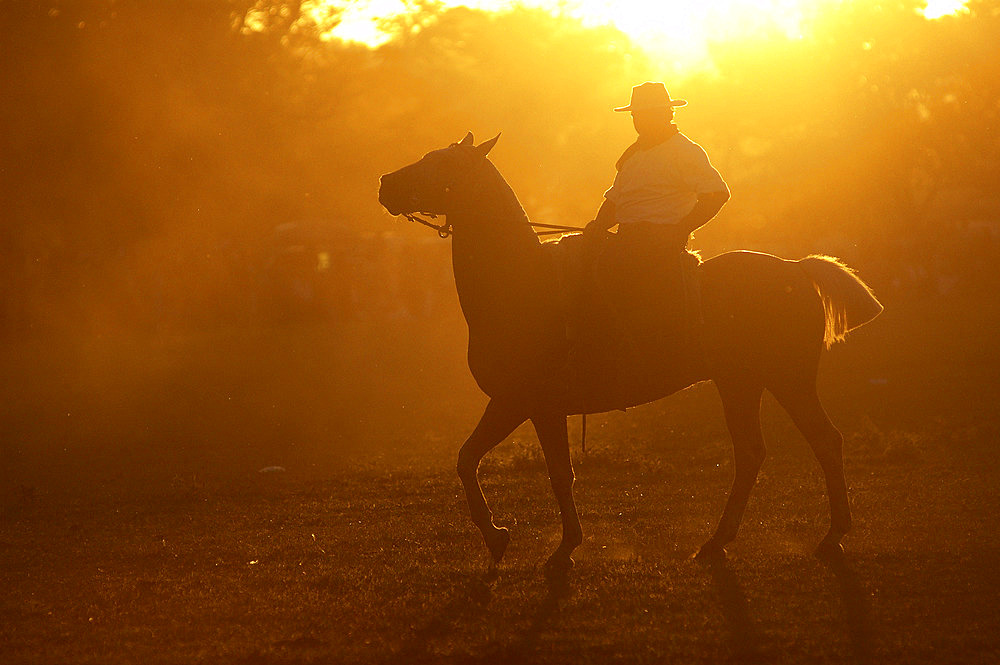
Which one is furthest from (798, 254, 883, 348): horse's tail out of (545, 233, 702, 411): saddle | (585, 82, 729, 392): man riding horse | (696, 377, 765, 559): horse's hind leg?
→ (585, 82, 729, 392): man riding horse

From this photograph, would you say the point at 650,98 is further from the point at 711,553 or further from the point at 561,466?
the point at 711,553

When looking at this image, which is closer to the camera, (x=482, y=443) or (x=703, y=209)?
(x=703, y=209)

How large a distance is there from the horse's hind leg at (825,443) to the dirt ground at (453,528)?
271 mm

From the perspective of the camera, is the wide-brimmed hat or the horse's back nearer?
the wide-brimmed hat

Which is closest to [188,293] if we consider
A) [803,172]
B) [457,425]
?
[457,425]

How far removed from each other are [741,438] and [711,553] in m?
0.91

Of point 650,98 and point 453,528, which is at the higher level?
point 650,98

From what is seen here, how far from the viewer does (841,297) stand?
9.30 meters

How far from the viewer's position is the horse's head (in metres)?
8.66

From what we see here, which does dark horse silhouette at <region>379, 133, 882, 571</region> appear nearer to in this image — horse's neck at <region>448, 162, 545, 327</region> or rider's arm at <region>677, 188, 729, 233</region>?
horse's neck at <region>448, 162, 545, 327</region>

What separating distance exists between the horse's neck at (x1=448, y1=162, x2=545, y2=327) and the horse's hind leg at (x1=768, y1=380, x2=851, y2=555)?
79.9 inches

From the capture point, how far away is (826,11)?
33.1 meters

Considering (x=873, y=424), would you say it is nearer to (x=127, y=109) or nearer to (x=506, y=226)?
(x=506, y=226)

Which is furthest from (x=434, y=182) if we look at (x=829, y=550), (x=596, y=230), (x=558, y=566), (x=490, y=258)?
(x=829, y=550)
